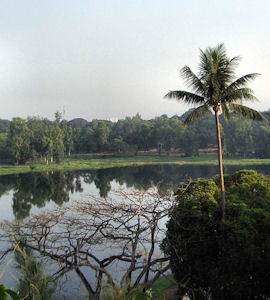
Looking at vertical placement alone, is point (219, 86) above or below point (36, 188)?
above

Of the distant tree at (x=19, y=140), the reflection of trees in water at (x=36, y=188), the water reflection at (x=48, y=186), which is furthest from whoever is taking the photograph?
the distant tree at (x=19, y=140)

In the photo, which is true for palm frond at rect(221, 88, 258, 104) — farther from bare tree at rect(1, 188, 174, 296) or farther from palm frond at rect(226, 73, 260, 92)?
bare tree at rect(1, 188, 174, 296)

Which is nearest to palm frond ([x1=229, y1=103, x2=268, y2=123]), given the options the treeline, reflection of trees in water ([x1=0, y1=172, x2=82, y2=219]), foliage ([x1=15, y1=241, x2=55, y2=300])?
foliage ([x1=15, y1=241, x2=55, y2=300])

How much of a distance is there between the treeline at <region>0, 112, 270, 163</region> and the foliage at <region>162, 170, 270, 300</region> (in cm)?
6254

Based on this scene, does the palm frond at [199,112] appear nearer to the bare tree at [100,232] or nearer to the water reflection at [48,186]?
the bare tree at [100,232]

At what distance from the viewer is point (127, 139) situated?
A: 98.9 meters

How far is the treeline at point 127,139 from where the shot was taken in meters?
69.3

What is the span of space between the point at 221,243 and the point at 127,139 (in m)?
89.0

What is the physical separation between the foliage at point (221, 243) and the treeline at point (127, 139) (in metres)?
62.5

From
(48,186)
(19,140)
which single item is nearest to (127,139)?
(19,140)

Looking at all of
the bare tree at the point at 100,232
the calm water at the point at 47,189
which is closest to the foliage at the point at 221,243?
the bare tree at the point at 100,232

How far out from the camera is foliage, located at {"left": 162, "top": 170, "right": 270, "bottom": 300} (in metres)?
9.63

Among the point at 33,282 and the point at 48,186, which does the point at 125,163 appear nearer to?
the point at 48,186

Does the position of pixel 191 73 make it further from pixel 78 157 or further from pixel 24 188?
pixel 78 157
